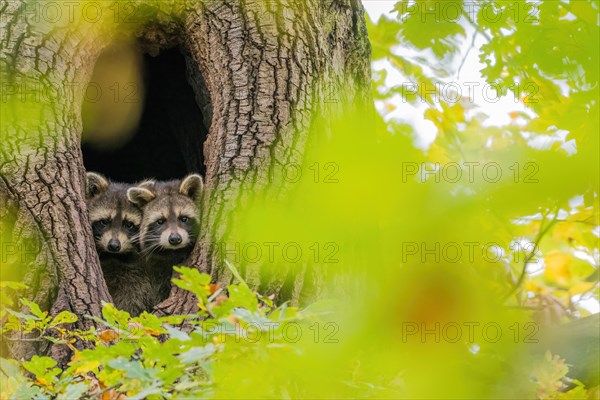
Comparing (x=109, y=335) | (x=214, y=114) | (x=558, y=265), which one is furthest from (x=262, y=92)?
(x=558, y=265)

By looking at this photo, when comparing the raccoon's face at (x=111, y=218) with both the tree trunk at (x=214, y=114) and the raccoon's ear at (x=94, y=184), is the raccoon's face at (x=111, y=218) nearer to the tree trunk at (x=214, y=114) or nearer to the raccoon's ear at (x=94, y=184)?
the raccoon's ear at (x=94, y=184)

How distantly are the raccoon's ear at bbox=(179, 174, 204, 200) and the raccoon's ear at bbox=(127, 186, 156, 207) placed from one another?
0.82 ft

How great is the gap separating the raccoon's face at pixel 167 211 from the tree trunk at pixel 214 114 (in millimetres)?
1002

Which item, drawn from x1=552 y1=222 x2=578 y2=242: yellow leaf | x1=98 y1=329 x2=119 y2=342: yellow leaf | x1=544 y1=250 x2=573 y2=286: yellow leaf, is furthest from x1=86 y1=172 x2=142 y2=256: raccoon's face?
x1=544 y1=250 x2=573 y2=286: yellow leaf

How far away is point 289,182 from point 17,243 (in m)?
1.40

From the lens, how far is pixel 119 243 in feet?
17.3

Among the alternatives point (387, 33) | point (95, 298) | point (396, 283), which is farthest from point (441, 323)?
point (387, 33)

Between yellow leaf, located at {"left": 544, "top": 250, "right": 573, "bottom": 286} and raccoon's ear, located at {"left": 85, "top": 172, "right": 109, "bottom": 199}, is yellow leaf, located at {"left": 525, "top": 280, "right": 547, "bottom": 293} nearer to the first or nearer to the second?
yellow leaf, located at {"left": 544, "top": 250, "right": 573, "bottom": 286}

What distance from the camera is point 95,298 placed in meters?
3.85

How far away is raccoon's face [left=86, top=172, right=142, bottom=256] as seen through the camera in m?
5.30

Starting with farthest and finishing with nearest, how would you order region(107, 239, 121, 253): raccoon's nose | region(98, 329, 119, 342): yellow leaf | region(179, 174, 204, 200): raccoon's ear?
region(179, 174, 204, 200): raccoon's ear, region(107, 239, 121, 253): raccoon's nose, region(98, 329, 119, 342): yellow leaf

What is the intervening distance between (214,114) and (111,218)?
148 centimetres

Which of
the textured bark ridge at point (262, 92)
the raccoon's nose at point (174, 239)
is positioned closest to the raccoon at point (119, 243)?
the raccoon's nose at point (174, 239)

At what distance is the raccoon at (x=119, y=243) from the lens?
5.25 metres
